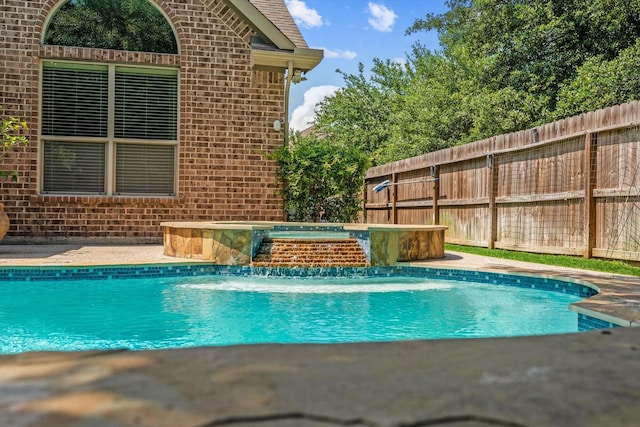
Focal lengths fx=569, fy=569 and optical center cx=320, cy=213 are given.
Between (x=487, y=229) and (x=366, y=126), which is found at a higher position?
(x=366, y=126)

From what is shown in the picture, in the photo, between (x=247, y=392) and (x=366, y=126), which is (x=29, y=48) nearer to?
(x=247, y=392)

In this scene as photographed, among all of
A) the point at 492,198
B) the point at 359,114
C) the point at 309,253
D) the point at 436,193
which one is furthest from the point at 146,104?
the point at 359,114

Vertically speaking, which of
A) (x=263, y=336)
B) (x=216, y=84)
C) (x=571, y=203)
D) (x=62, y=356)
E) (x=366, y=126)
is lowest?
(x=263, y=336)

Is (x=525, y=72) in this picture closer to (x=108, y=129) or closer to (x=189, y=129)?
(x=189, y=129)

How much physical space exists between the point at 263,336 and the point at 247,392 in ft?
9.99

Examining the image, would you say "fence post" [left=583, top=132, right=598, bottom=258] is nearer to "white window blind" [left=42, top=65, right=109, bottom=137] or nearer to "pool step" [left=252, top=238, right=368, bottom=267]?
"pool step" [left=252, top=238, right=368, bottom=267]

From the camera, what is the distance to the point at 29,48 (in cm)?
973

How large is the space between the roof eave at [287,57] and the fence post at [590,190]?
15.6ft

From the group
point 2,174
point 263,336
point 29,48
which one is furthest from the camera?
point 29,48

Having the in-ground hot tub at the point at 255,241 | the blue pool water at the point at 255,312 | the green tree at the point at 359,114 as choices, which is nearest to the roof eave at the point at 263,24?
the in-ground hot tub at the point at 255,241

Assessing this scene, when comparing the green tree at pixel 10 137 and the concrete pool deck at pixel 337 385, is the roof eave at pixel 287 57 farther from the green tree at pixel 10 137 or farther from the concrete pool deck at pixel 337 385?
the concrete pool deck at pixel 337 385

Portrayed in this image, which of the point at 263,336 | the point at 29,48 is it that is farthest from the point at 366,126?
the point at 263,336

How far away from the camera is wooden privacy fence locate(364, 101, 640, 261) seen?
7227 mm

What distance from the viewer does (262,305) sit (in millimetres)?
5375
